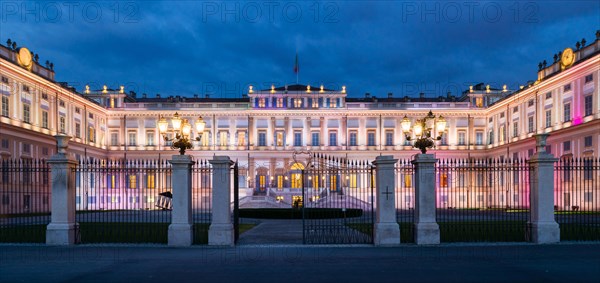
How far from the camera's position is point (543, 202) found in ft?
45.9

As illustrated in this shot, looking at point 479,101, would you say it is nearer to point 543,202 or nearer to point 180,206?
point 543,202

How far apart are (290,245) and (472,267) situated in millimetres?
5245

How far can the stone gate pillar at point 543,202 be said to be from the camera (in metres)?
13.9

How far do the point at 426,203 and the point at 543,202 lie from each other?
3096mm

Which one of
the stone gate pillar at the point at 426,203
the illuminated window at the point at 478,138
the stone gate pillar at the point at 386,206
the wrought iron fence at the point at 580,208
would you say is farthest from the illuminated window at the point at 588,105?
the stone gate pillar at the point at 386,206

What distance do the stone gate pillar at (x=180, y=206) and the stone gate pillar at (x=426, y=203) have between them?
6.01 m

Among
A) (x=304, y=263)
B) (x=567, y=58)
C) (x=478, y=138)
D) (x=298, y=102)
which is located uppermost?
(x=567, y=58)

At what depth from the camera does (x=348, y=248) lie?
1357 centimetres

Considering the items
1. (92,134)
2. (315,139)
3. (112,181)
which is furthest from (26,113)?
(315,139)

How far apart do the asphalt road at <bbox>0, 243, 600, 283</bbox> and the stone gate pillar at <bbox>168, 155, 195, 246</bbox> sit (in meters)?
0.49

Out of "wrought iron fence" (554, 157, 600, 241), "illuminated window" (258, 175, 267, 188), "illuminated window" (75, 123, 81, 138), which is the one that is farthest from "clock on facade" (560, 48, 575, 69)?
"illuminated window" (75, 123, 81, 138)

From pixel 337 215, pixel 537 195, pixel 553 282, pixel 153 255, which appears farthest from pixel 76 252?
pixel 337 215

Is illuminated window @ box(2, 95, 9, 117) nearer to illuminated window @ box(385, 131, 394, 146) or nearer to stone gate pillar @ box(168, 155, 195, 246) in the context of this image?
stone gate pillar @ box(168, 155, 195, 246)

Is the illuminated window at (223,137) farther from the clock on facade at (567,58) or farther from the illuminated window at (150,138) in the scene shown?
the clock on facade at (567,58)
